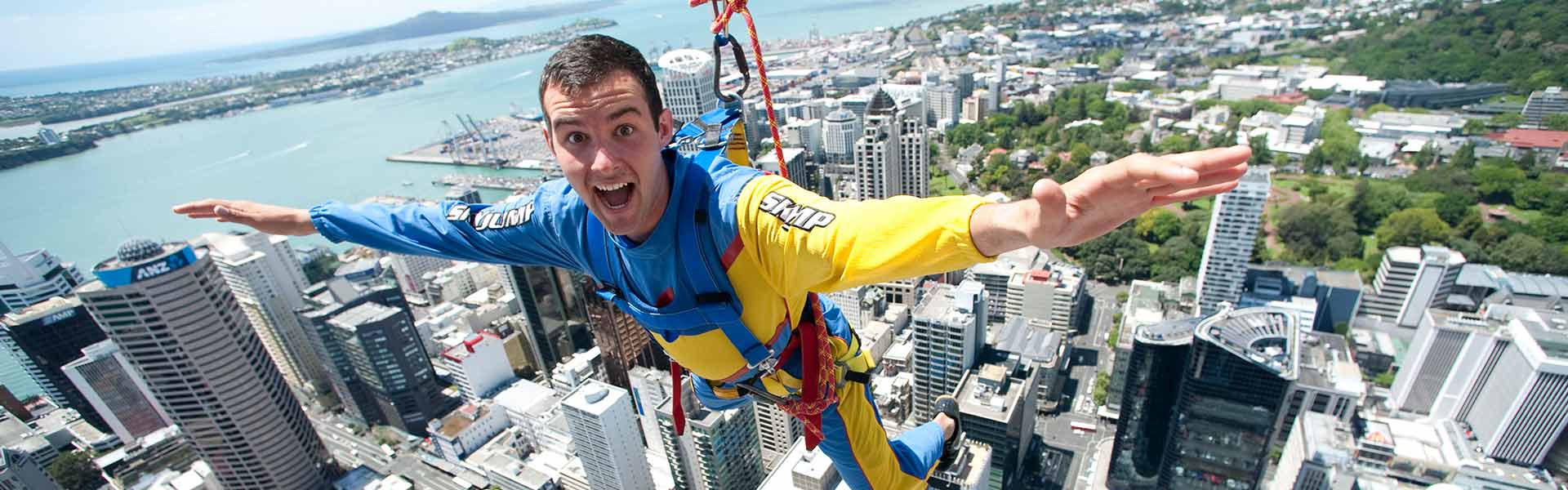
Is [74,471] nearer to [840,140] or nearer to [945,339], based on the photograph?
[945,339]

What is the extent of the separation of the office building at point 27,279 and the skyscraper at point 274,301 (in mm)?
2930

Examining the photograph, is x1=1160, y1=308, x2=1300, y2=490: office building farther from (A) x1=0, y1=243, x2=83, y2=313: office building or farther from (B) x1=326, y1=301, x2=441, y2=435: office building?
(A) x1=0, y1=243, x2=83, y2=313: office building

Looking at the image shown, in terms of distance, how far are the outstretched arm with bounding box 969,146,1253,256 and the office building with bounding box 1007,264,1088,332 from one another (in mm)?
15035

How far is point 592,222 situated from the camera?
5.59ft

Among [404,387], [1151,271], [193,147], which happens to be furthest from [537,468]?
[193,147]

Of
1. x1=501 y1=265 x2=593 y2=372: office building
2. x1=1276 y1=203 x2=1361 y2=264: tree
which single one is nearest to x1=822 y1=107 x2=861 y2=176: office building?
x1=501 y1=265 x2=593 y2=372: office building

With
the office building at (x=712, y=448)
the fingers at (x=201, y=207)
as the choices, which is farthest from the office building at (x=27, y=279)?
the fingers at (x=201, y=207)

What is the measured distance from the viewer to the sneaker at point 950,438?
302cm

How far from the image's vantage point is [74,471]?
12.8 metres

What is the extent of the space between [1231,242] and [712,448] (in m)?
12.0

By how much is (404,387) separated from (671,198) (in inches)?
621

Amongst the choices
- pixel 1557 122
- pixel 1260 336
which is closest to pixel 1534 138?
pixel 1557 122

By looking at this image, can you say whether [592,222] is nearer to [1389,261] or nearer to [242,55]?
[1389,261]

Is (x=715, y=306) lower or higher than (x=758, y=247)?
lower
